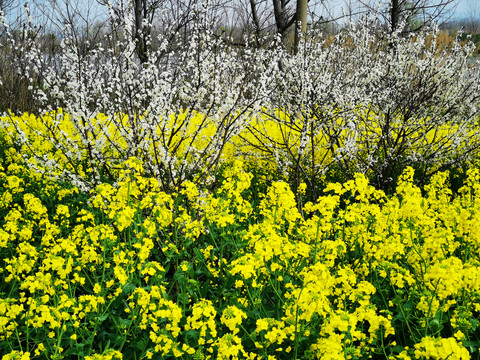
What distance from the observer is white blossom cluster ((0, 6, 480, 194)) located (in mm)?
4426

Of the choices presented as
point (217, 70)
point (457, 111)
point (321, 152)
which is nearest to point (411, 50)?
point (457, 111)

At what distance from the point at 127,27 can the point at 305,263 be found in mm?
2845

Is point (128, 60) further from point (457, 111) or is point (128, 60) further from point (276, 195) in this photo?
point (457, 111)

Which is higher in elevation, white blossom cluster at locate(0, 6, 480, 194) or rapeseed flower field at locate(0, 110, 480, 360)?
white blossom cluster at locate(0, 6, 480, 194)

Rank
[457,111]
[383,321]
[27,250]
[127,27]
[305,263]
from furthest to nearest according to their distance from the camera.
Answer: [457,111]
[127,27]
[305,263]
[27,250]
[383,321]

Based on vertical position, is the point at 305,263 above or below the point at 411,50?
below

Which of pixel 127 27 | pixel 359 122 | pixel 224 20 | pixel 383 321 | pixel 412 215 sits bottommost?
pixel 383 321

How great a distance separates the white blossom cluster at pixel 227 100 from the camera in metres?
4.43

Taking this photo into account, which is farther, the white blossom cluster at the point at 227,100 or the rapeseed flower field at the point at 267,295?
the white blossom cluster at the point at 227,100

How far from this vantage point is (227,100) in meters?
4.91

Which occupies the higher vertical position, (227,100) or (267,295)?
(227,100)

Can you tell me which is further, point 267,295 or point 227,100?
point 227,100

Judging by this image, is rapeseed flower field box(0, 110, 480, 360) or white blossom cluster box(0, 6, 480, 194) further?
white blossom cluster box(0, 6, 480, 194)

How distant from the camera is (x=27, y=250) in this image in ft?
9.77
